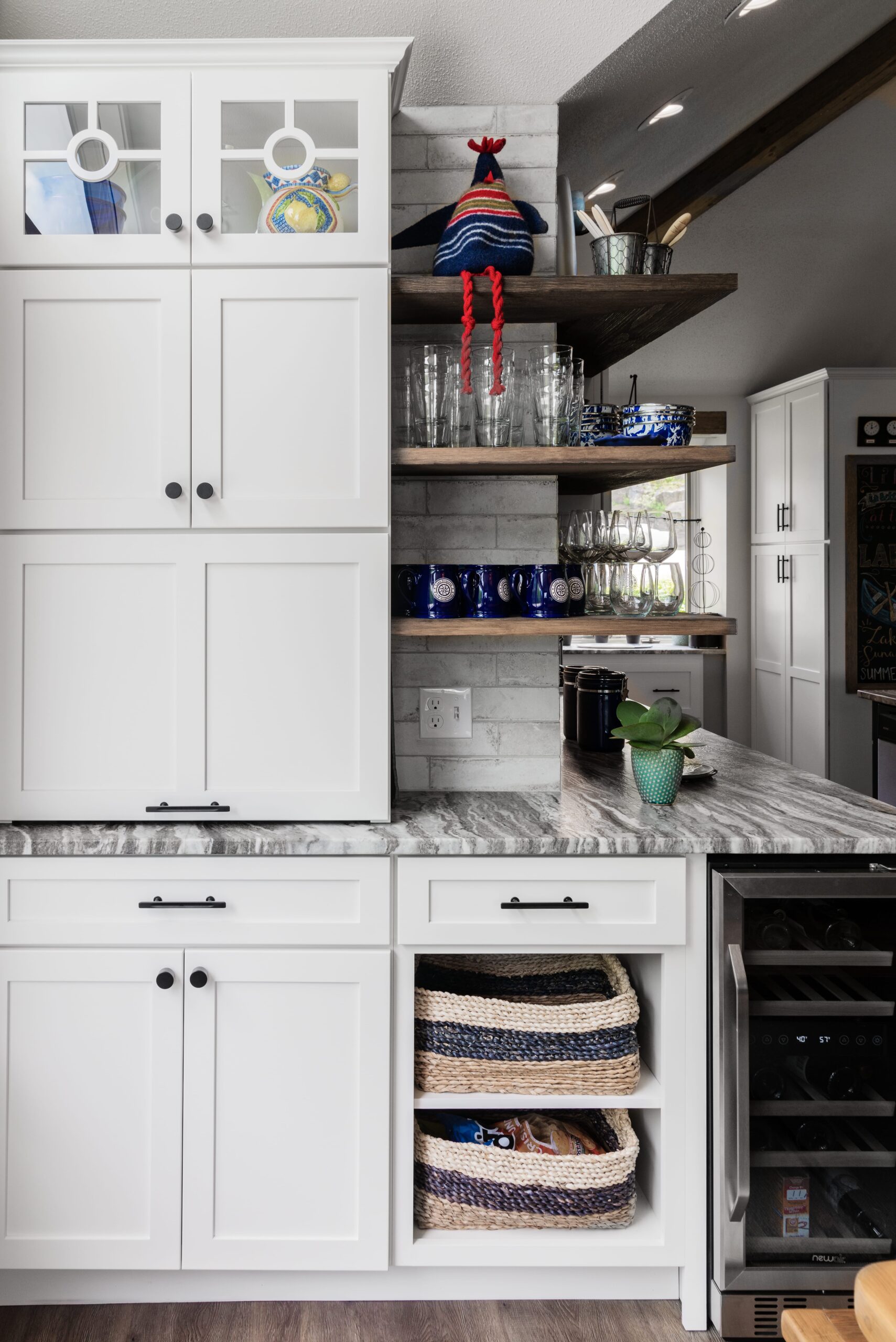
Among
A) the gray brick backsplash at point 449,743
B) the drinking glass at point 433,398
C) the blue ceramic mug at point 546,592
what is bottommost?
the gray brick backsplash at point 449,743

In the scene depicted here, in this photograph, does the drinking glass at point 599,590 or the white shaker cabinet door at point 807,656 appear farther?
the white shaker cabinet door at point 807,656

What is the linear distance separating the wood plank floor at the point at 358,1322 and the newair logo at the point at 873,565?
418cm

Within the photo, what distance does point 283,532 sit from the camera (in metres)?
1.94

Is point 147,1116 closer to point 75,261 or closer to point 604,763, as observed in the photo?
point 604,763

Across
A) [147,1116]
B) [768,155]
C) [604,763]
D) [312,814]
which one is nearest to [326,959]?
[312,814]

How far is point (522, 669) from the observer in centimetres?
229

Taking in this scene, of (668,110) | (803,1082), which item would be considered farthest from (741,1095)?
(668,110)

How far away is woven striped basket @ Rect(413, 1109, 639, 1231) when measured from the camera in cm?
187

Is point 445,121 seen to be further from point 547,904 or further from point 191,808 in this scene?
point 547,904


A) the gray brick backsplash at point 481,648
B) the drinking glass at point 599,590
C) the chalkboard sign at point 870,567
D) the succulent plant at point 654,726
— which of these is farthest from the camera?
the chalkboard sign at point 870,567

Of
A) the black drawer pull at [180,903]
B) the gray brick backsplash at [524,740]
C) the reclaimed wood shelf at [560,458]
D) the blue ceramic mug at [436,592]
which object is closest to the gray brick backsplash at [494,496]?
the reclaimed wood shelf at [560,458]

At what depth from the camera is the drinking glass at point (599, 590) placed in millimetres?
2133

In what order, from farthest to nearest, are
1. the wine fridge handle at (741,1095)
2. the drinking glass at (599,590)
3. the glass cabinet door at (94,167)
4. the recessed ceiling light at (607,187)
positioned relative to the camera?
the recessed ceiling light at (607,187) < the drinking glass at (599,590) < the glass cabinet door at (94,167) < the wine fridge handle at (741,1095)

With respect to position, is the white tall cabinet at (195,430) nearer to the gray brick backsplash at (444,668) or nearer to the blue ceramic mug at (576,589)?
the gray brick backsplash at (444,668)
